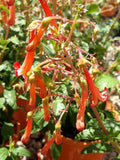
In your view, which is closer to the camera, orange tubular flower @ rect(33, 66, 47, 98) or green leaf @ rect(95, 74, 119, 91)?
orange tubular flower @ rect(33, 66, 47, 98)

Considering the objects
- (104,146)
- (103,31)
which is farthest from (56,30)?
(103,31)

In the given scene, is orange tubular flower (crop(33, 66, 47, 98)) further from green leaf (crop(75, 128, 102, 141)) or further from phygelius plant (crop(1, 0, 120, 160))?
green leaf (crop(75, 128, 102, 141))

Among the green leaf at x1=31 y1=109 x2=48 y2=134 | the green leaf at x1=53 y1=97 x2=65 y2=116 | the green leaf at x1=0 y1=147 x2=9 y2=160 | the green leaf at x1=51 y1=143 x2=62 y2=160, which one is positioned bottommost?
the green leaf at x1=51 y1=143 x2=62 y2=160

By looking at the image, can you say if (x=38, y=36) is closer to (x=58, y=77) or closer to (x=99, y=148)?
(x=58, y=77)

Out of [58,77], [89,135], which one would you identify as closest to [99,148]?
[89,135]

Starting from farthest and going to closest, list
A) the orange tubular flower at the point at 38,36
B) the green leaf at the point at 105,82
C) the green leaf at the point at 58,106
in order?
the green leaf at the point at 105,82, the green leaf at the point at 58,106, the orange tubular flower at the point at 38,36

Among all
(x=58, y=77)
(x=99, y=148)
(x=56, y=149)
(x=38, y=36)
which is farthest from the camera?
(x=56, y=149)

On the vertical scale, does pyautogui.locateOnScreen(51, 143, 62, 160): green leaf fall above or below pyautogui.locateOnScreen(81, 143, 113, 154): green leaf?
below

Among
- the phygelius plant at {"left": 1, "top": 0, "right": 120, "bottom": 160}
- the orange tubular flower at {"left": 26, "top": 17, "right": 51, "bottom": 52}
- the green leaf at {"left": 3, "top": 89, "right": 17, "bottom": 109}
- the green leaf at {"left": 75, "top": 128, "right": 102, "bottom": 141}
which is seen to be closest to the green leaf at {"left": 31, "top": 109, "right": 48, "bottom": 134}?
the phygelius plant at {"left": 1, "top": 0, "right": 120, "bottom": 160}

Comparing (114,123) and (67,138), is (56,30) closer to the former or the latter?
(114,123)

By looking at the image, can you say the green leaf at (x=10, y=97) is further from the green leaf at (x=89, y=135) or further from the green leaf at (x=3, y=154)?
the green leaf at (x=89, y=135)

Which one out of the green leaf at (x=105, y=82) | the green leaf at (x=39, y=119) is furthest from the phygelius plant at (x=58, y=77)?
the green leaf at (x=105, y=82)
